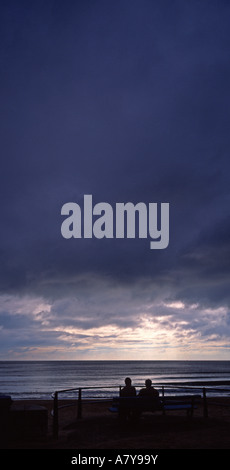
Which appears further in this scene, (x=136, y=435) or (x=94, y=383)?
(x=94, y=383)

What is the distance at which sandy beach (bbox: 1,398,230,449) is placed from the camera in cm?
847

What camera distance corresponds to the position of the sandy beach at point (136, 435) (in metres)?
8.47

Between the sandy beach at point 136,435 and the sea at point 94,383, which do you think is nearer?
the sandy beach at point 136,435

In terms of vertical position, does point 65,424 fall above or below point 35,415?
below

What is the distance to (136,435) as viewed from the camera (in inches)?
372

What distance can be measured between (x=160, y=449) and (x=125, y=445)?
0.82m

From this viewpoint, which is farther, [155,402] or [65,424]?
[65,424]

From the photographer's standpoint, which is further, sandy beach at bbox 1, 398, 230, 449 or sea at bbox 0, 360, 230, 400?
sea at bbox 0, 360, 230, 400

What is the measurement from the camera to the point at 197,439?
903 centimetres

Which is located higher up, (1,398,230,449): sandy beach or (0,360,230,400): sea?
(1,398,230,449): sandy beach

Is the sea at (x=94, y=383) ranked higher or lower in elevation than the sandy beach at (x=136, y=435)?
lower

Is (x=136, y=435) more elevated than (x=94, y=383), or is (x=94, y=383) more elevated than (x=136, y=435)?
(x=136, y=435)
